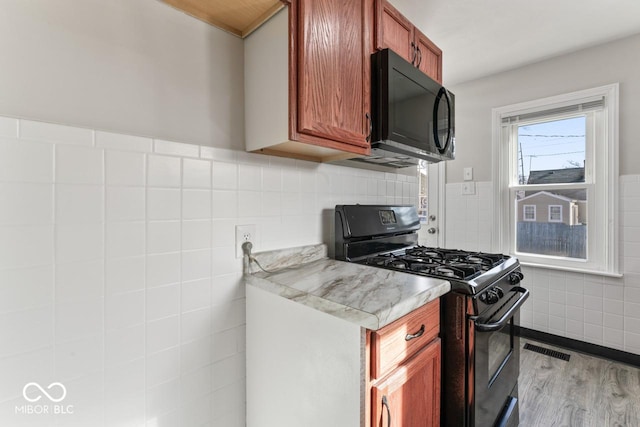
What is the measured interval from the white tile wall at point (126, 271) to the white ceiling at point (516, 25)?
5.25 ft

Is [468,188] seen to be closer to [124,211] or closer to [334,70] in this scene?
[334,70]

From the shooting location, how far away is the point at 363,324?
779 mm

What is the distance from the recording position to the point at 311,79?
1.02m

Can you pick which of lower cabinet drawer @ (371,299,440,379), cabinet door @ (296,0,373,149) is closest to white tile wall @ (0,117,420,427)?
cabinet door @ (296,0,373,149)

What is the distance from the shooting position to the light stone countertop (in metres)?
0.82

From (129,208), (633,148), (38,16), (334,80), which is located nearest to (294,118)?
(334,80)

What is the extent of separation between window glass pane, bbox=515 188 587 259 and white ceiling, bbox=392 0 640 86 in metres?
1.15

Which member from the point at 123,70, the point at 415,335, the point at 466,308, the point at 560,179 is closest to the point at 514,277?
the point at 466,308

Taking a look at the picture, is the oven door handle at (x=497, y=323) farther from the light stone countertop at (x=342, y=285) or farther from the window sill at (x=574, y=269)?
the window sill at (x=574, y=269)

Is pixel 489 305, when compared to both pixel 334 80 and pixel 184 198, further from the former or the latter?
pixel 184 198

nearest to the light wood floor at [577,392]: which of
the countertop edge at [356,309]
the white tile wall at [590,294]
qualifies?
the white tile wall at [590,294]

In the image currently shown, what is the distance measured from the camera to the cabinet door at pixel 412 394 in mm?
831

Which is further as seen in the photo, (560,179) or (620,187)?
(560,179)

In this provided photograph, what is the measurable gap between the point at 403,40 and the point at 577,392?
2.39 meters
